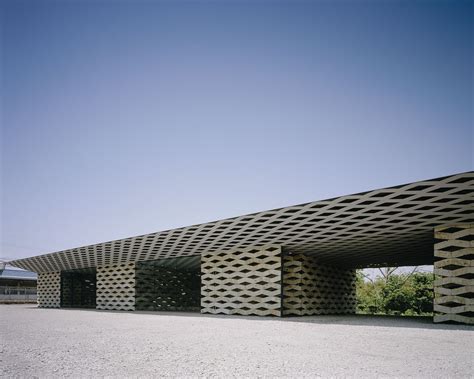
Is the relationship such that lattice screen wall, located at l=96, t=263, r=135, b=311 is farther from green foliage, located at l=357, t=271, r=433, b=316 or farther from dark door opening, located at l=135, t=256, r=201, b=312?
green foliage, located at l=357, t=271, r=433, b=316

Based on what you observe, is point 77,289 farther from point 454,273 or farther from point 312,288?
point 454,273

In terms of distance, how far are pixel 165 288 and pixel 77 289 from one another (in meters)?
10.6

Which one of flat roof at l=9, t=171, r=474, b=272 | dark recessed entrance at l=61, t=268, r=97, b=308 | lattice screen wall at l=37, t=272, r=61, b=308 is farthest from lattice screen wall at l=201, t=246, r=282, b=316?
lattice screen wall at l=37, t=272, r=61, b=308

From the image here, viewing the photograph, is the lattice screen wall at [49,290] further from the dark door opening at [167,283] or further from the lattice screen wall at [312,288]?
the lattice screen wall at [312,288]

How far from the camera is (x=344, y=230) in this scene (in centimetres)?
1270

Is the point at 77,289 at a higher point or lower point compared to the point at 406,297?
lower

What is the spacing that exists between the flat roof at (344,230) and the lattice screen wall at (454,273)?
1.53 feet

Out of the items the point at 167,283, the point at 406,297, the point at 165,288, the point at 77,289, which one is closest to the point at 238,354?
the point at 165,288

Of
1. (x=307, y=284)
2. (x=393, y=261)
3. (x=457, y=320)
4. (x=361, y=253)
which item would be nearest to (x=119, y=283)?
(x=307, y=284)

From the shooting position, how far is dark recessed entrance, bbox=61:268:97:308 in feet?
93.8

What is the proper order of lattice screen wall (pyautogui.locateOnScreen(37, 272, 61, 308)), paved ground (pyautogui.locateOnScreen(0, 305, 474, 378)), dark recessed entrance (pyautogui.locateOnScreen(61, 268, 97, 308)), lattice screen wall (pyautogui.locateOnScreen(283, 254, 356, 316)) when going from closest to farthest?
paved ground (pyautogui.locateOnScreen(0, 305, 474, 378))
lattice screen wall (pyautogui.locateOnScreen(283, 254, 356, 316))
lattice screen wall (pyautogui.locateOnScreen(37, 272, 61, 308))
dark recessed entrance (pyautogui.locateOnScreen(61, 268, 97, 308))

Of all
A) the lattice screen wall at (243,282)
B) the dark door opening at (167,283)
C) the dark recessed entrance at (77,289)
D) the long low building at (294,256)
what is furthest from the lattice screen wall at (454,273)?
the dark recessed entrance at (77,289)

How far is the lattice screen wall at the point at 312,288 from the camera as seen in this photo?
16.1m

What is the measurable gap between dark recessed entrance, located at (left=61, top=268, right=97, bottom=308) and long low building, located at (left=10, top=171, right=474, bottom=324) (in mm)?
945
